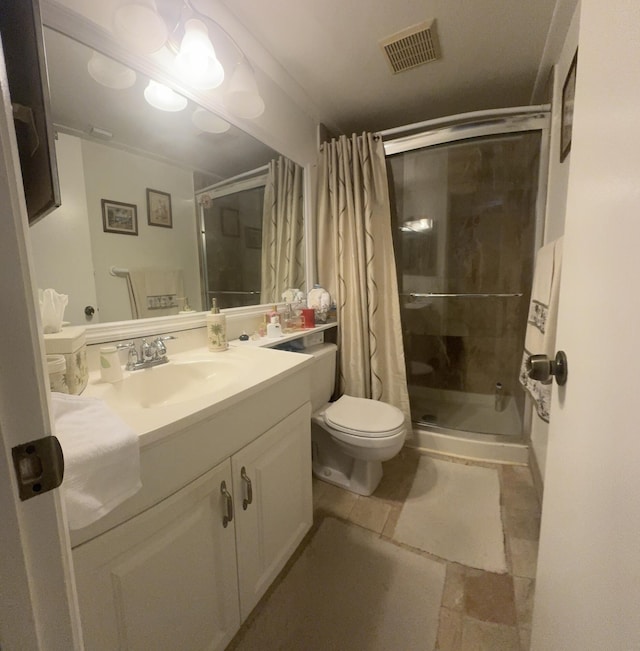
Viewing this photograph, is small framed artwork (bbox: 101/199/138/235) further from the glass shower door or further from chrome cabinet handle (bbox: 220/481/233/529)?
the glass shower door

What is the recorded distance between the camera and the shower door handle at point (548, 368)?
1.87ft

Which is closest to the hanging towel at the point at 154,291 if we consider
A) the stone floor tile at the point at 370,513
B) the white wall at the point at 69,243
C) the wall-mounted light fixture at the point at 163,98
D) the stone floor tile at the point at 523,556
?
the white wall at the point at 69,243

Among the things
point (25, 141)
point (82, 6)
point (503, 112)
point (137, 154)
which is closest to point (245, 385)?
point (25, 141)

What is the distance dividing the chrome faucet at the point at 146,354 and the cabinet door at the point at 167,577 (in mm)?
504

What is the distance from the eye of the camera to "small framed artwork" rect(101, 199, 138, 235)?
42.0 inches

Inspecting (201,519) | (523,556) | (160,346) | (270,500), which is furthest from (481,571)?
(160,346)

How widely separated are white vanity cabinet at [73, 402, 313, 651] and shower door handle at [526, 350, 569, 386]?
741mm

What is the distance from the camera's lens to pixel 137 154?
1.14 metres

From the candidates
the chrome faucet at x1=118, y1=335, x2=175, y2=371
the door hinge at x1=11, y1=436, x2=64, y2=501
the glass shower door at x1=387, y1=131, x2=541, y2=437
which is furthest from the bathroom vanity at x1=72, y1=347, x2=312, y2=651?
the glass shower door at x1=387, y1=131, x2=541, y2=437

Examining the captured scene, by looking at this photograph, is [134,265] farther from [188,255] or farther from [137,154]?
[137,154]

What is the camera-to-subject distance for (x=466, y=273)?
220 centimetres

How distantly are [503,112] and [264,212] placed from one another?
143cm

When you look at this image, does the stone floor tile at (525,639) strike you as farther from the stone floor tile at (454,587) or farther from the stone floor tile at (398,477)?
the stone floor tile at (398,477)

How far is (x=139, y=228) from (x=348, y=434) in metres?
1.26
